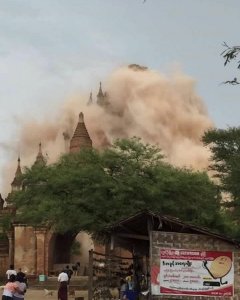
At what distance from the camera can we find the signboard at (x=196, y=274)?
60.0 ft

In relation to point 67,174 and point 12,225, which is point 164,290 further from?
point 12,225

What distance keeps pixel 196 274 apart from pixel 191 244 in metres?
0.89

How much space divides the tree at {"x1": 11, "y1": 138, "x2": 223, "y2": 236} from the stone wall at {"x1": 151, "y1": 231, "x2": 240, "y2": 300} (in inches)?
320

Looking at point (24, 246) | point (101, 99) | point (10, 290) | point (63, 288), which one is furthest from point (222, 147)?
point (101, 99)

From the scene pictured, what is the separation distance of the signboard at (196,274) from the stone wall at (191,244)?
126 mm

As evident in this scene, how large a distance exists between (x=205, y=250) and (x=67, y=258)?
115 feet

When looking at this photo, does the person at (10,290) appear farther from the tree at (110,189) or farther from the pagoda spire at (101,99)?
the pagoda spire at (101,99)

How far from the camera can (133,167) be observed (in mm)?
28078

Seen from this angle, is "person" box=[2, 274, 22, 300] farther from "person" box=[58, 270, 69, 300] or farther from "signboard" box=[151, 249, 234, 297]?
"person" box=[58, 270, 69, 300]

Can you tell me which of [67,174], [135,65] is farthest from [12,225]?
[135,65]

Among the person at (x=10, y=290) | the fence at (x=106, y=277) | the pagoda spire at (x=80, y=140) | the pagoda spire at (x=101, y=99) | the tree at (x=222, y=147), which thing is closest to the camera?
the person at (x=10, y=290)

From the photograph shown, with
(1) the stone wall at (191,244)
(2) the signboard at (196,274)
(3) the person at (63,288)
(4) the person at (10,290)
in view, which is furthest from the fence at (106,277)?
(4) the person at (10,290)

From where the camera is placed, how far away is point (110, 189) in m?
27.3

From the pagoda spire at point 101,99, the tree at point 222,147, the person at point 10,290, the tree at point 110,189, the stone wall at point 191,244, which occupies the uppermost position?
the pagoda spire at point 101,99
